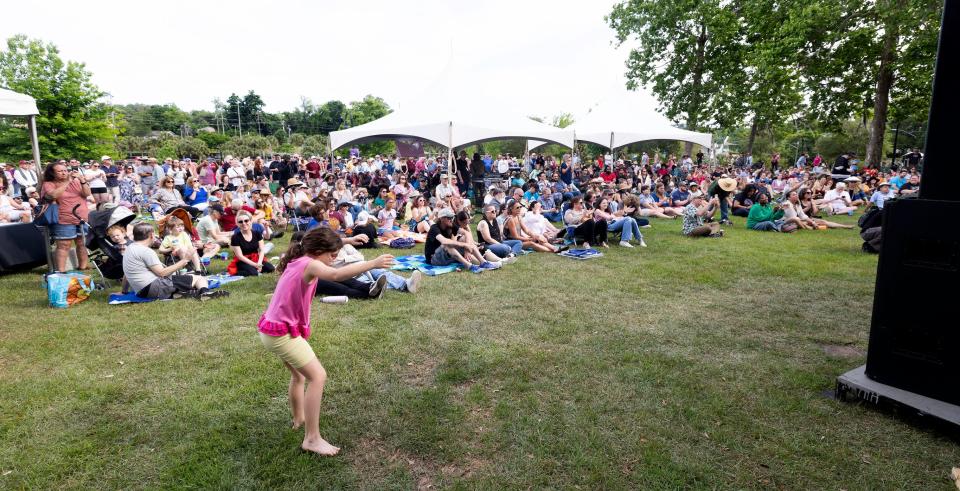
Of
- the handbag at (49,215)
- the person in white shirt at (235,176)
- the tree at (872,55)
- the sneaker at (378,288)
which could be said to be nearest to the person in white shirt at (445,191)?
the person in white shirt at (235,176)

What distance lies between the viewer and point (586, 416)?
144 inches

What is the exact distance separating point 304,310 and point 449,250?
17.3ft

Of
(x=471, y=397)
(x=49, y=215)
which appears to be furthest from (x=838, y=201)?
(x=49, y=215)

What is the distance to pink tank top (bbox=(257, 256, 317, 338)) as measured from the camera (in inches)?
119

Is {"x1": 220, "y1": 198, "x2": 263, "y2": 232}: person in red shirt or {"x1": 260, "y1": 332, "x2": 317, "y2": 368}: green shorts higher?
{"x1": 220, "y1": 198, "x2": 263, "y2": 232}: person in red shirt

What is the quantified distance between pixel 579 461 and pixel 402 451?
1.15 m

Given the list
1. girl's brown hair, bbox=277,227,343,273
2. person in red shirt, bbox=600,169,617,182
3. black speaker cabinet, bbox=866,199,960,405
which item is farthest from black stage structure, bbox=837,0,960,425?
person in red shirt, bbox=600,169,617,182

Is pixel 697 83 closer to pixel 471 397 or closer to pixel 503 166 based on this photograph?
pixel 503 166

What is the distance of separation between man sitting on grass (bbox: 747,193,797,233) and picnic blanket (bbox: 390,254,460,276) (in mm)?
8145

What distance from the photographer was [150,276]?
636 cm

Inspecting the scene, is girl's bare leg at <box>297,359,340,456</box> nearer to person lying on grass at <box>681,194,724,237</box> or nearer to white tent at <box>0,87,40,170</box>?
white tent at <box>0,87,40,170</box>

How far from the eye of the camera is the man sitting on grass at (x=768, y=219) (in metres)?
11.9

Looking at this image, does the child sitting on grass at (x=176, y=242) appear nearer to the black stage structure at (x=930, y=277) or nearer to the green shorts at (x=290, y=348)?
the green shorts at (x=290, y=348)

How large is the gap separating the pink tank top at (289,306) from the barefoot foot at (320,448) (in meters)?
0.76
